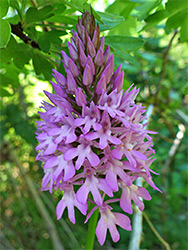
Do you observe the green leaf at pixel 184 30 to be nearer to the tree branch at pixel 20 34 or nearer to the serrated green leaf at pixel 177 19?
the serrated green leaf at pixel 177 19

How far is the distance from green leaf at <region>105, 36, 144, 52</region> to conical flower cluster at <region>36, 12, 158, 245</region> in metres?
0.13

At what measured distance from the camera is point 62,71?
76 centimetres

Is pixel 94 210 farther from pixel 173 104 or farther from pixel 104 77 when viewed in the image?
pixel 173 104

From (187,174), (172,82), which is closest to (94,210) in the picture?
(172,82)

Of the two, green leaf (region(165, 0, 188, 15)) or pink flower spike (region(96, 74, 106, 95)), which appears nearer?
pink flower spike (region(96, 74, 106, 95))

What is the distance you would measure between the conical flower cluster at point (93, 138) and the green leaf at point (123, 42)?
0.13 meters

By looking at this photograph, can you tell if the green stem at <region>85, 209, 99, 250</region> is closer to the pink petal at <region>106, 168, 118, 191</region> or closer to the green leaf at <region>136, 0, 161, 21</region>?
the pink petal at <region>106, 168, 118, 191</region>

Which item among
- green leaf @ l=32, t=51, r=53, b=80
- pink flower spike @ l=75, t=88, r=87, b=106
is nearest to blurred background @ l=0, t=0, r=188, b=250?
green leaf @ l=32, t=51, r=53, b=80

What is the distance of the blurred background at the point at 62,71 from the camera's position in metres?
0.79

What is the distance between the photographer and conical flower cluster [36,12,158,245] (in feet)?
1.84

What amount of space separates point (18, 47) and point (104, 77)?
0.39 metres

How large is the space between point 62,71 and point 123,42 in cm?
24

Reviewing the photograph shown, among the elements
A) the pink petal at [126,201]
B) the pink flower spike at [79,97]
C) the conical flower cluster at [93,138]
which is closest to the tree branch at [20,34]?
the conical flower cluster at [93,138]

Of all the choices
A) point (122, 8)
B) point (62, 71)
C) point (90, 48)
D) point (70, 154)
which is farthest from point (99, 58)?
point (122, 8)
